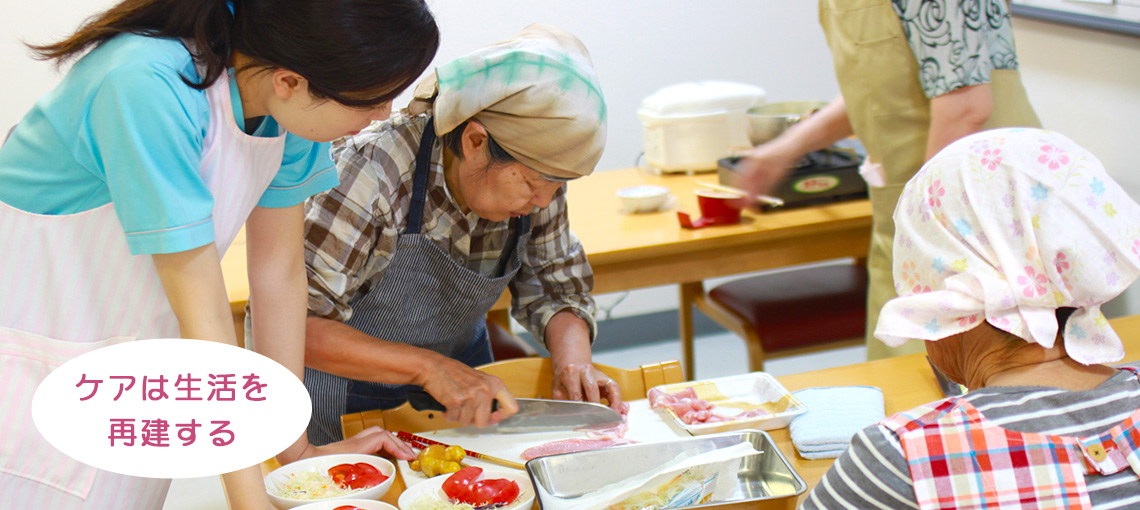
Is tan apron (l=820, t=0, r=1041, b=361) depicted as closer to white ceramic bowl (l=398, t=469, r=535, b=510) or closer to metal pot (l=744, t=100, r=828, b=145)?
metal pot (l=744, t=100, r=828, b=145)

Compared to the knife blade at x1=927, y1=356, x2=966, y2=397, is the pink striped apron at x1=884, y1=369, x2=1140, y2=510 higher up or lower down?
higher up

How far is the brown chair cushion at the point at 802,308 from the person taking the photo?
267cm

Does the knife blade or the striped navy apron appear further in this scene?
A: the striped navy apron

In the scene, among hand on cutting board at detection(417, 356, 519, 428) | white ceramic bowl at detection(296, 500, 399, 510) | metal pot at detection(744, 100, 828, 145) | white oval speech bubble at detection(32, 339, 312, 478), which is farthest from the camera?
metal pot at detection(744, 100, 828, 145)

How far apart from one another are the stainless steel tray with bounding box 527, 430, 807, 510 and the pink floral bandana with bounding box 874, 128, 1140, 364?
0.36 m

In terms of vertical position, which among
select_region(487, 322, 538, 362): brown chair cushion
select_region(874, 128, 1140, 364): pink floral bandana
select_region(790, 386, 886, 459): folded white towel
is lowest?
select_region(487, 322, 538, 362): brown chair cushion

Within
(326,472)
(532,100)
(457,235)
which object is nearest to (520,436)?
(326,472)

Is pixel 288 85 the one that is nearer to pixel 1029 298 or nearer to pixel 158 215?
pixel 158 215

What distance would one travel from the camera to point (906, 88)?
2.11m

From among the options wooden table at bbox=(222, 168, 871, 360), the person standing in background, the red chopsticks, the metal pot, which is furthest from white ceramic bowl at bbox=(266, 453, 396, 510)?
the metal pot

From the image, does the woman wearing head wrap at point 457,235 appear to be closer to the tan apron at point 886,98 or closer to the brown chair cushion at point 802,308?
the tan apron at point 886,98

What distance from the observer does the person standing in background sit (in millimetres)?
1937

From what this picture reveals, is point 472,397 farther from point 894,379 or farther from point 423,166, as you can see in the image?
point 894,379

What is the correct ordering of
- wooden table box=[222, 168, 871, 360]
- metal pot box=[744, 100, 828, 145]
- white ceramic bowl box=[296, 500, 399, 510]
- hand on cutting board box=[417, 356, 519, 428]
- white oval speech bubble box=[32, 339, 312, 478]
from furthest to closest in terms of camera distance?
Result: metal pot box=[744, 100, 828, 145]
wooden table box=[222, 168, 871, 360]
hand on cutting board box=[417, 356, 519, 428]
white ceramic bowl box=[296, 500, 399, 510]
white oval speech bubble box=[32, 339, 312, 478]
